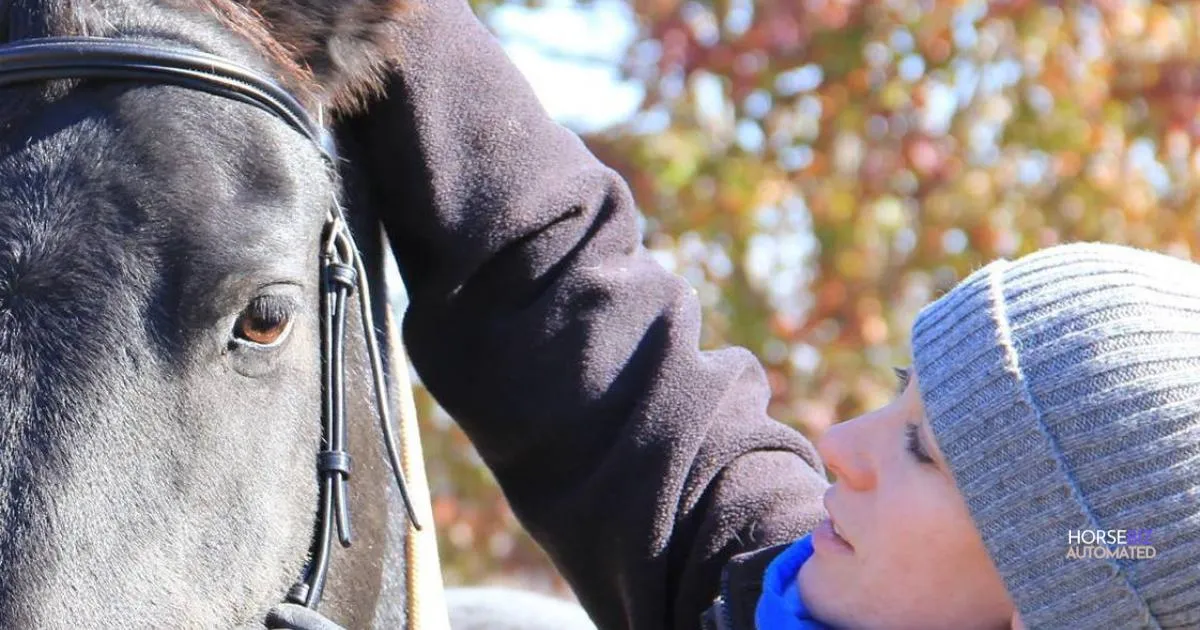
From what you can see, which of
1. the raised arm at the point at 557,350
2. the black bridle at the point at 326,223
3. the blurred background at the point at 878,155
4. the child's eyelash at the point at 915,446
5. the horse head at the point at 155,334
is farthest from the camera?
the blurred background at the point at 878,155

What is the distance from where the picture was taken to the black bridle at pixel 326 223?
1695 millimetres

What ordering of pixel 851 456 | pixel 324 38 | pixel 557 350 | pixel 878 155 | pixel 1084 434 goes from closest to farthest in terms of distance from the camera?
pixel 1084 434
pixel 851 456
pixel 324 38
pixel 557 350
pixel 878 155

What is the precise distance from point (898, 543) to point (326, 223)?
0.84 meters

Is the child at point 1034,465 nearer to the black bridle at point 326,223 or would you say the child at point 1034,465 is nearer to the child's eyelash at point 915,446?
the child's eyelash at point 915,446

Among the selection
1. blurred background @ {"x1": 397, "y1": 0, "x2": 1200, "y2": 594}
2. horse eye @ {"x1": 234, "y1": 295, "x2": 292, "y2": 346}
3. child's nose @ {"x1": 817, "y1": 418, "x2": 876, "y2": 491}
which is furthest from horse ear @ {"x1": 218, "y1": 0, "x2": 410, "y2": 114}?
blurred background @ {"x1": 397, "y1": 0, "x2": 1200, "y2": 594}

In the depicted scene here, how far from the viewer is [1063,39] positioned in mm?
6004

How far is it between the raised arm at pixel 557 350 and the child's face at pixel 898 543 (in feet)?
1.13

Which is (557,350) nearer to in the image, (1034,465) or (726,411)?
(726,411)

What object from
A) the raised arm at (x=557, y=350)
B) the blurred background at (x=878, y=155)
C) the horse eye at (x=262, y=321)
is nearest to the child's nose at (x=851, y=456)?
the raised arm at (x=557, y=350)

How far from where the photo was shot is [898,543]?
70.3 inches

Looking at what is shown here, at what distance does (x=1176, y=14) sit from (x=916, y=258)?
4.82 ft

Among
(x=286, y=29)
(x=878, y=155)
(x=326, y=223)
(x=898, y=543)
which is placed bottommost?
(x=898, y=543)

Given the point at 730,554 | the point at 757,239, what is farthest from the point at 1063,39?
the point at 730,554

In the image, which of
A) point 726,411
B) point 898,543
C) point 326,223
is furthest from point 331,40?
point 898,543
